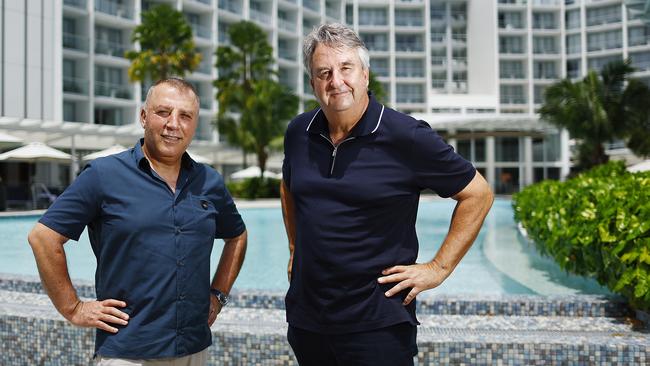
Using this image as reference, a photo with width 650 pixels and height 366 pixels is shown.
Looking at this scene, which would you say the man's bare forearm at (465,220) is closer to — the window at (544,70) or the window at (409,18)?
the window at (409,18)

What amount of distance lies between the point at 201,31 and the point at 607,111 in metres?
30.5

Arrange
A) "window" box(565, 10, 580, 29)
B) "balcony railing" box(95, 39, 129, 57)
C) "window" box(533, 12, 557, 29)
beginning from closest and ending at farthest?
1. "balcony railing" box(95, 39, 129, 57)
2. "window" box(565, 10, 580, 29)
3. "window" box(533, 12, 557, 29)

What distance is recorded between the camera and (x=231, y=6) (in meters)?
50.3

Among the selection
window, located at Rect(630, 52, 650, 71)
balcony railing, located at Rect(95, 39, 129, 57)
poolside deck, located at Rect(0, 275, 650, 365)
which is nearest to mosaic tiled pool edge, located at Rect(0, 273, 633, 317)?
poolside deck, located at Rect(0, 275, 650, 365)

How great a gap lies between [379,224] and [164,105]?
924 mm

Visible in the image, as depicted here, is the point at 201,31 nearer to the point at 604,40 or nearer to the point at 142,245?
the point at 604,40

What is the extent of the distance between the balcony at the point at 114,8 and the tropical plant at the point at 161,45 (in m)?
9.04

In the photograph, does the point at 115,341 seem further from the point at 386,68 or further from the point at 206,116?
the point at 386,68

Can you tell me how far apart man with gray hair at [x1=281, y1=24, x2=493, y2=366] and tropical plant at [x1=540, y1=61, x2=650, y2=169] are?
26.1 metres

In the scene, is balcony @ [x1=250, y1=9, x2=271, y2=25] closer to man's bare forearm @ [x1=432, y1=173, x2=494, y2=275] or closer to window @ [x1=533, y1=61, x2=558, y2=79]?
window @ [x1=533, y1=61, x2=558, y2=79]

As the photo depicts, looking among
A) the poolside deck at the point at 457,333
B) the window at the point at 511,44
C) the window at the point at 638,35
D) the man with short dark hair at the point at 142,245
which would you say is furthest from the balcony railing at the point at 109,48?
the window at the point at 638,35

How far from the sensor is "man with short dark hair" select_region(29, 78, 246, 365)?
7.27ft

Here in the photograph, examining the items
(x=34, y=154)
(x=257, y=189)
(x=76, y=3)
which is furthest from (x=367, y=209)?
(x=76, y=3)

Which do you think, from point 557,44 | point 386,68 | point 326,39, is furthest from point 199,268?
point 557,44
